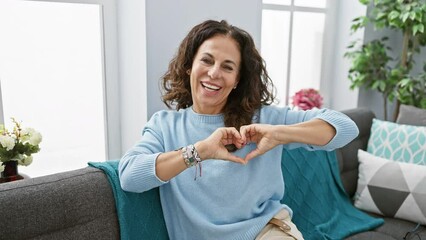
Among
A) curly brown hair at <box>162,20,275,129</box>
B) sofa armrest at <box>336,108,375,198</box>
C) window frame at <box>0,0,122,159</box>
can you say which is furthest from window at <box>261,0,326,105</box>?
curly brown hair at <box>162,20,275,129</box>

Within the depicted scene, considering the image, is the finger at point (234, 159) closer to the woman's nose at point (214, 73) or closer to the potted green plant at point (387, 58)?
the woman's nose at point (214, 73)

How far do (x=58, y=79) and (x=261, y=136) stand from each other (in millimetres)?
1097

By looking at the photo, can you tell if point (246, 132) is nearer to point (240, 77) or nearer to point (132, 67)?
point (240, 77)

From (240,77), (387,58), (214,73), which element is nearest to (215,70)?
(214,73)

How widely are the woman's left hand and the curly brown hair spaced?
0.10 m

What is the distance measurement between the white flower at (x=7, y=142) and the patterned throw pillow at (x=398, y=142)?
1.80 meters

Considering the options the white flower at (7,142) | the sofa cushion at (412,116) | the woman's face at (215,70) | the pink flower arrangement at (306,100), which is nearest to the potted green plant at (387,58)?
the pink flower arrangement at (306,100)

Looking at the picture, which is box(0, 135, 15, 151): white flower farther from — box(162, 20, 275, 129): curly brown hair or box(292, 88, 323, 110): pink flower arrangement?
box(292, 88, 323, 110): pink flower arrangement

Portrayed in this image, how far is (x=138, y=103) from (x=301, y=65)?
1.74 meters

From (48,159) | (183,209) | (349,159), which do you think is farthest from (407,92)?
(48,159)

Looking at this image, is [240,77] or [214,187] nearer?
[214,187]

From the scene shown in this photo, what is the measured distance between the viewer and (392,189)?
6.61 feet

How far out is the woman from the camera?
4.33 feet

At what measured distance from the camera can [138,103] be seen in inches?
80.0
